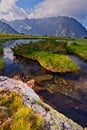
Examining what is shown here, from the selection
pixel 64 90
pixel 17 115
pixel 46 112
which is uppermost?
pixel 17 115

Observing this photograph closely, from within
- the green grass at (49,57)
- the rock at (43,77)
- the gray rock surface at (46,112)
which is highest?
the gray rock surface at (46,112)

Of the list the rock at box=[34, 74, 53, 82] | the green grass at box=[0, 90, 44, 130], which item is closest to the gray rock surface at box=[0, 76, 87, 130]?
the green grass at box=[0, 90, 44, 130]

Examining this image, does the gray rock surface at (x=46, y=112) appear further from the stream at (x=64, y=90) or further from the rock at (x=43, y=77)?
the rock at (x=43, y=77)

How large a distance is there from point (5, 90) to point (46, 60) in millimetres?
35212

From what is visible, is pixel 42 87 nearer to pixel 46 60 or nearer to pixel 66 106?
pixel 66 106

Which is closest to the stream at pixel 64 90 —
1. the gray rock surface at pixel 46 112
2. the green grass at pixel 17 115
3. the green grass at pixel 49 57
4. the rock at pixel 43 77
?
the rock at pixel 43 77

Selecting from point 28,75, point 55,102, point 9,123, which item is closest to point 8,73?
point 28,75

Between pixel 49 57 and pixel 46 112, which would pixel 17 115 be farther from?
pixel 49 57

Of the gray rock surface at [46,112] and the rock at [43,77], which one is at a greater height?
the gray rock surface at [46,112]

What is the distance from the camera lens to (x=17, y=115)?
9.39 metres

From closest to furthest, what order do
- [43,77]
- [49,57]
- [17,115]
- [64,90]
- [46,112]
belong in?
[17,115] < [46,112] < [64,90] < [43,77] < [49,57]

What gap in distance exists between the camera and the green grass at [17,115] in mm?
8977

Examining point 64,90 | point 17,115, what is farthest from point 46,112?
point 64,90

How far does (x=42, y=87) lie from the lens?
1177 inches
